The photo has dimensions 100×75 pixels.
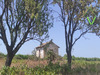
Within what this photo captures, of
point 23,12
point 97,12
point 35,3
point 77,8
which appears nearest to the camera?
point 35,3

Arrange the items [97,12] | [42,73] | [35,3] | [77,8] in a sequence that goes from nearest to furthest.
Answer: [42,73] < [35,3] < [97,12] < [77,8]

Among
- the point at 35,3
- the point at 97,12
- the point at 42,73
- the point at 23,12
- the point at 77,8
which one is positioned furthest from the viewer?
the point at 77,8

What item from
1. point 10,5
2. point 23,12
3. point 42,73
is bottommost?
point 42,73

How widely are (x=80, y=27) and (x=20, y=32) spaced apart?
5.98 m

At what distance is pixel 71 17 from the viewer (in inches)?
488

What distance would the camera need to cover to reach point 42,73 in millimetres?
6969

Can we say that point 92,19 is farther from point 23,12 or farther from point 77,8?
point 23,12

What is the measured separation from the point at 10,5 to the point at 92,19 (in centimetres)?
783

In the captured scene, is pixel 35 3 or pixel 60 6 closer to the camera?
pixel 35 3

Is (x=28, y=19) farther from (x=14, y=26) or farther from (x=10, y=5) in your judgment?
(x=10, y=5)

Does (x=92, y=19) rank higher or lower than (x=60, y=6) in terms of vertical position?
lower

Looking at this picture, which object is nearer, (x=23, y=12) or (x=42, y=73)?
(x=42, y=73)

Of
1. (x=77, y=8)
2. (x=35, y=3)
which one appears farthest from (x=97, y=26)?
(x=35, y=3)

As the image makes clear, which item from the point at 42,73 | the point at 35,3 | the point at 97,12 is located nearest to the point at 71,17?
the point at 97,12
